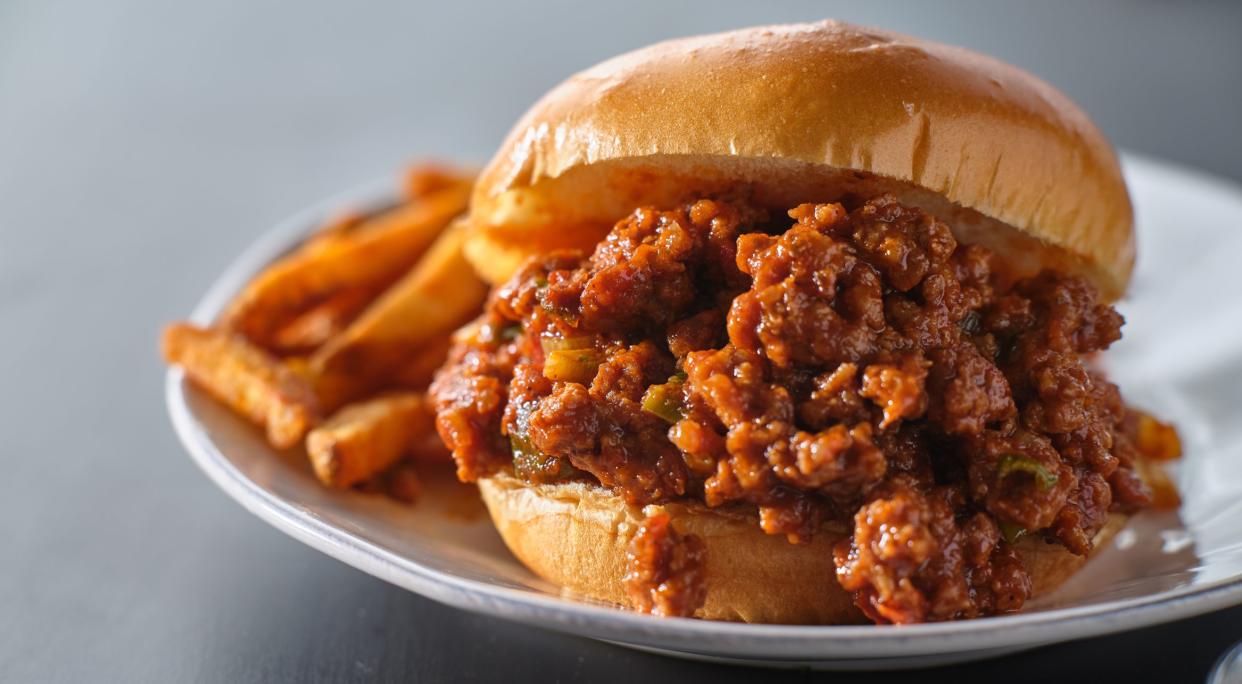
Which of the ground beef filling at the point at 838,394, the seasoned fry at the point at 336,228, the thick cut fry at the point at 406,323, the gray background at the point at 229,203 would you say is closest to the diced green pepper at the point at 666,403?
the ground beef filling at the point at 838,394

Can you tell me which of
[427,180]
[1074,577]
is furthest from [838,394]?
[427,180]

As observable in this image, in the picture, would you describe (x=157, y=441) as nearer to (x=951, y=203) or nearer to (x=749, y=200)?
(x=749, y=200)

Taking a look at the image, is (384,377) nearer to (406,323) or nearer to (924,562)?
(406,323)

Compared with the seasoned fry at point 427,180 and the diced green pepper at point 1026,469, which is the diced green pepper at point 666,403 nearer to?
the diced green pepper at point 1026,469

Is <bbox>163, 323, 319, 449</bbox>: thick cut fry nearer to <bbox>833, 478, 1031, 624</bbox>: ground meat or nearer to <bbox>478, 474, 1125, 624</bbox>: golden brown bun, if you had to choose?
<bbox>478, 474, 1125, 624</bbox>: golden brown bun

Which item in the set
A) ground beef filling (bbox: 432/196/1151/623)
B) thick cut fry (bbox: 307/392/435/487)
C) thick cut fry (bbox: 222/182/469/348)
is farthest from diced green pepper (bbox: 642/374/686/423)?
thick cut fry (bbox: 222/182/469/348)

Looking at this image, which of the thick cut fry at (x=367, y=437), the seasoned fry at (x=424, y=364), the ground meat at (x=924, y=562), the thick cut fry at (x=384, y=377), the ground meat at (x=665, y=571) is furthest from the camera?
the seasoned fry at (x=424, y=364)

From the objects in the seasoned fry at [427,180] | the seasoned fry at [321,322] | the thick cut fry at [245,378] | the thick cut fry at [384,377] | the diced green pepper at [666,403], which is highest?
the diced green pepper at [666,403]
